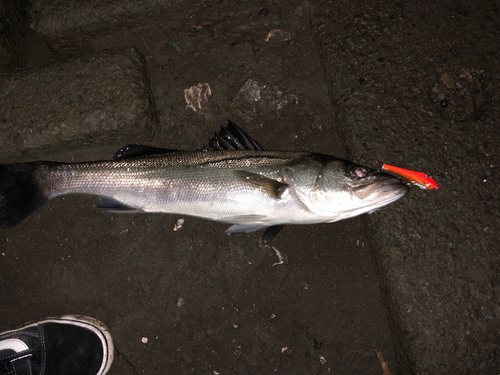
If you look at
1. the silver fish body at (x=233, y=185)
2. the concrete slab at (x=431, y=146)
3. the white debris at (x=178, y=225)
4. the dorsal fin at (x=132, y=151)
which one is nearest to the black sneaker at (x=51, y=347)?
the white debris at (x=178, y=225)

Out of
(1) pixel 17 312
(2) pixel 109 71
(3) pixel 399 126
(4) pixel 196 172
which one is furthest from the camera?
(1) pixel 17 312

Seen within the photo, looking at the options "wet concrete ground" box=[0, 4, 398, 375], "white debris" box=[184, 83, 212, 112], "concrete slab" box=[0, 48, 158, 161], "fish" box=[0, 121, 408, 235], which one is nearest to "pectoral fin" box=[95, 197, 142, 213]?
"fish" box=[0, 121, 408, 235]

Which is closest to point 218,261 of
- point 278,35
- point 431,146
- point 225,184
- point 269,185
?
point 225,184

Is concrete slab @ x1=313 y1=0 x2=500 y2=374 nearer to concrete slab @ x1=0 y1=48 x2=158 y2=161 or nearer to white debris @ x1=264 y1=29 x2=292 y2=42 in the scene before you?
white debris @ x1=264 y1=29 x2=292 y2=42

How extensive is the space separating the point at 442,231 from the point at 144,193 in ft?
10.3

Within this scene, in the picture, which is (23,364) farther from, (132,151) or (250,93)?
(250,93)

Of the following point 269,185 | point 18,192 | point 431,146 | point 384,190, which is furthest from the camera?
point 18,192

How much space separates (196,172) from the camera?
Result: 3137 mm

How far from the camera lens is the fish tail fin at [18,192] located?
3.38m

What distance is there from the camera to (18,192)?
11.2ft

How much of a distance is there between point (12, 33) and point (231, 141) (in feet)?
10.7

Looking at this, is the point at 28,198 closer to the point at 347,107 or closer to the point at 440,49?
the point at 347,107

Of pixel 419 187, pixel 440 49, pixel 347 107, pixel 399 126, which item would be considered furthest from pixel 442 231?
pixel 440 49

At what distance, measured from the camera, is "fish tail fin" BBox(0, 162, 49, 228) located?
3.38 meters
